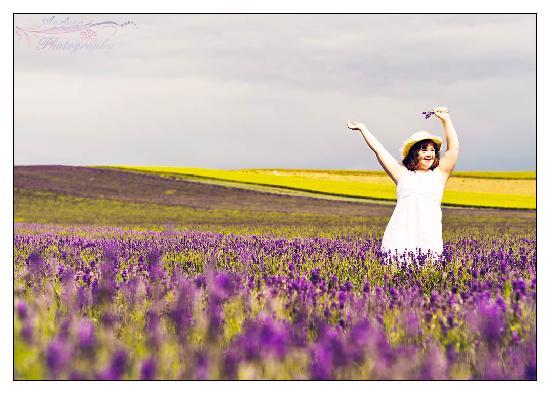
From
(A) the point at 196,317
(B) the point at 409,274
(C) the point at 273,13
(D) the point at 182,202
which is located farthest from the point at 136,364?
(D) the point at 182,202

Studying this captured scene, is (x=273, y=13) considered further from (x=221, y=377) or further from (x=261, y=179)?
(x=261, y=179)

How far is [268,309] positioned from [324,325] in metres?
0.50

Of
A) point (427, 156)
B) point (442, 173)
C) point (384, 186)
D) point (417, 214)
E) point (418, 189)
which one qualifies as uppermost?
point (384, 186)

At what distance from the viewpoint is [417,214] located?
6949 mm

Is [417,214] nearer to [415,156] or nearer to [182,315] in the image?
[415,156]

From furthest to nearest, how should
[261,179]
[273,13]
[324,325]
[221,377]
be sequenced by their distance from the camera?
1. [261,179]
2. [273,13]
3. [324,325]
4. [221,377]

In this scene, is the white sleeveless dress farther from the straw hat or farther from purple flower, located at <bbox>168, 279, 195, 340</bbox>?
purple flower, located at <bbox>168, 279, 195, 340</bbox>

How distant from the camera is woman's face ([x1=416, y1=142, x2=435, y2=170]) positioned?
6.79 m

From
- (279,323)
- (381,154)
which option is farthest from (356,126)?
(279,323)

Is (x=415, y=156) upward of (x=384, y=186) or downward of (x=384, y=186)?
downward

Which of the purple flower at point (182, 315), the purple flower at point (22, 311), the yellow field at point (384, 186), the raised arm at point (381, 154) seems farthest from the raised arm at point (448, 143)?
the yellow field at point (384, 186)

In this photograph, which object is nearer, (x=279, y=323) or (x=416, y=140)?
(x=279, y=323)

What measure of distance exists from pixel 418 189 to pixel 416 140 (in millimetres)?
495

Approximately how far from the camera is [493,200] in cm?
4550
